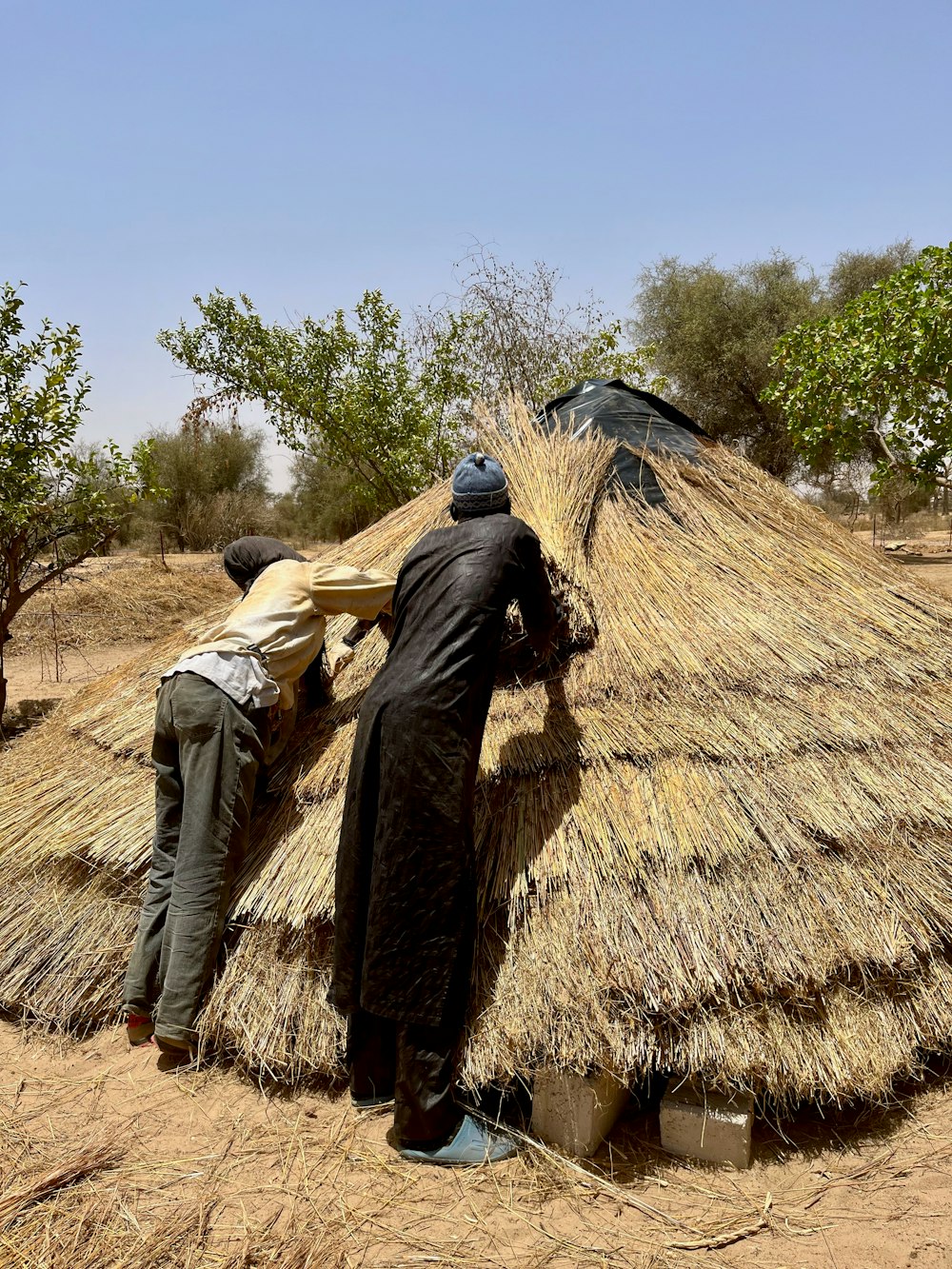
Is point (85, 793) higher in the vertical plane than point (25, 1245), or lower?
higher

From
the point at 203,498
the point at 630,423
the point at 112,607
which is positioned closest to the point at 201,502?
the point at 203,498

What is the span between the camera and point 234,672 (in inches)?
120

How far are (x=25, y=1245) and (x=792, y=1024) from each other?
213 centimetres

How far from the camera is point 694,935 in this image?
8.45ft

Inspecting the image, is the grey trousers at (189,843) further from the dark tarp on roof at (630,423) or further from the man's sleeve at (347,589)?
the dark tarp on roof at (630,423)

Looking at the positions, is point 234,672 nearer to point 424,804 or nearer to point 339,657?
point 339,657

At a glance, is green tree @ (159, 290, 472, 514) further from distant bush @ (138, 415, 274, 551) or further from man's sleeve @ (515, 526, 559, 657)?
distant bush @ (138, 415, 274, 551)

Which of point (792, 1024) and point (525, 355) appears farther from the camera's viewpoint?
point (525, 355)

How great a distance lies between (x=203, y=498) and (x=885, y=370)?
1829cm

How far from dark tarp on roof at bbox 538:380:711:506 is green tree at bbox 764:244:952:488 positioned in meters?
4.96

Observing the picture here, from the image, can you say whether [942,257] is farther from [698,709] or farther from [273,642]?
[273,642]

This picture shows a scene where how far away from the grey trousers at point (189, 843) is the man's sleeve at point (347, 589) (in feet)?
1.74

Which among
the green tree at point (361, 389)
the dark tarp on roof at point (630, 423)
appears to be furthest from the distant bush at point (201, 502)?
the dark tarp on roof at point (630, 423)

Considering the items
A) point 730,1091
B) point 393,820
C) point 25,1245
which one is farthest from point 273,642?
point 730,1091
